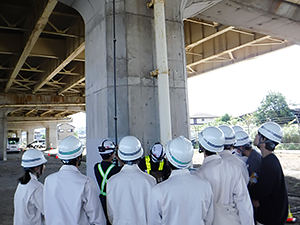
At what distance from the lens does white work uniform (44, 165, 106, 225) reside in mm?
2699

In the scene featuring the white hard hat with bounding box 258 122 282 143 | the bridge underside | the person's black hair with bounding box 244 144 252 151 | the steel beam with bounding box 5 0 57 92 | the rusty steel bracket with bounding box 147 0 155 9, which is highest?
the bridge underside

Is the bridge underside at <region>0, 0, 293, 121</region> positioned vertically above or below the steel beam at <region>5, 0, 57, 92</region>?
above

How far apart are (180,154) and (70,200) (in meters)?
1.25

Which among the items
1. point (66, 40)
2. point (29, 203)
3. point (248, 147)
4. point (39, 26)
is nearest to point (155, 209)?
point (29, 203)

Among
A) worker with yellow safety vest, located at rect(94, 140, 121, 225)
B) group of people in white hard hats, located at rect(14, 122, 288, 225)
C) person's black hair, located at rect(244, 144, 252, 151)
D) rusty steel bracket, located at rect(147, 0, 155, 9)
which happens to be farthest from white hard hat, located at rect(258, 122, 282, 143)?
rusty steel bracket, located at rect(147, 0, 155, 9)

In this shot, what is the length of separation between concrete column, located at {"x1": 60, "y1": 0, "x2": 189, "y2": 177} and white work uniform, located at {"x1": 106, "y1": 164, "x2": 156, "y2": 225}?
2.26 metres

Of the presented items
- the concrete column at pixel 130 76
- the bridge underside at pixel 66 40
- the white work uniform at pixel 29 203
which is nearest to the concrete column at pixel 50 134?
the bridge underside at pixel 66 40

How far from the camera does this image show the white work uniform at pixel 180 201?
2.41 m

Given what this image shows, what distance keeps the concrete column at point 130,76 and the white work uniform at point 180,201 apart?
8.93 ft

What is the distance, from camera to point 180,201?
241cm

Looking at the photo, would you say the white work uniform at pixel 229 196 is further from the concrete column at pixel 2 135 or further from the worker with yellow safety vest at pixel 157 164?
the concrete column at pixel 2 135

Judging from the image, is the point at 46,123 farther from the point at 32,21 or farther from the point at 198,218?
the point at 198,218

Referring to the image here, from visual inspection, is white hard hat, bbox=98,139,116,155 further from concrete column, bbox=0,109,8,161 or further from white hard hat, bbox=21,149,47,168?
concrete column, bbox=0,109,8,161

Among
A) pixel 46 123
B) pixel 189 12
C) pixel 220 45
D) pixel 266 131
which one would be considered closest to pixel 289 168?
pixel 220 45
